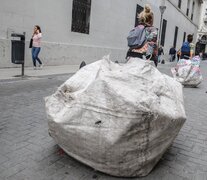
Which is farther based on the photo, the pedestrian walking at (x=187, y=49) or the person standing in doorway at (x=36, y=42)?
the person standing in doorway at (x=36, y=42)

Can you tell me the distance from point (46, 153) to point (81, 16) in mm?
10986

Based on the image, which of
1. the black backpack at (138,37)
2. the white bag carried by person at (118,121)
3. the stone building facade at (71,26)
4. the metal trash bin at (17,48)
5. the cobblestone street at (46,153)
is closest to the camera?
the white bag carried by person at (118,121)

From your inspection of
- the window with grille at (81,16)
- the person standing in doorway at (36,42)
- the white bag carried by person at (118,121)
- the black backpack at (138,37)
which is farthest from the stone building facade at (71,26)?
the white bag carried by person at (118,121)

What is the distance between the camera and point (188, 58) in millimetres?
9062

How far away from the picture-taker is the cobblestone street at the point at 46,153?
2580 mm

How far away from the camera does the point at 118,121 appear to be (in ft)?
7.55

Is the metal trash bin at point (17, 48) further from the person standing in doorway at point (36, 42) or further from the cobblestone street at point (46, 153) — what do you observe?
the cobblestone street at point (46, 153)

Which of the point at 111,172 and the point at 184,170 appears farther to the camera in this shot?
the point at 184,170

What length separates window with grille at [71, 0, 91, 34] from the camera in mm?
12594

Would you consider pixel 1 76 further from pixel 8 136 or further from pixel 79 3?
pixel 79 3

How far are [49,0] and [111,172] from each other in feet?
31.9

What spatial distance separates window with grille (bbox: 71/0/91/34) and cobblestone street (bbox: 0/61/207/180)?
8.28m

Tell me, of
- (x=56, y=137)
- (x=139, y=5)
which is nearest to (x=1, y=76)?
(x=56, y=137)

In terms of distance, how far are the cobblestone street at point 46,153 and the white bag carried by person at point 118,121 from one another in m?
0.18
